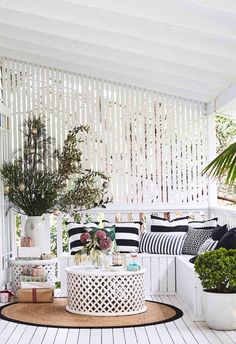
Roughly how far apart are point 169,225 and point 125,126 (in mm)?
1603

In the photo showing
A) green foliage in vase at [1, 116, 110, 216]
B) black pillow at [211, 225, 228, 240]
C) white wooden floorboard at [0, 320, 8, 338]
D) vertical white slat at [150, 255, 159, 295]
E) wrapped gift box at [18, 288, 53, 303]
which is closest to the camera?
white wooden floorboard at [0, 320, 8, 338]

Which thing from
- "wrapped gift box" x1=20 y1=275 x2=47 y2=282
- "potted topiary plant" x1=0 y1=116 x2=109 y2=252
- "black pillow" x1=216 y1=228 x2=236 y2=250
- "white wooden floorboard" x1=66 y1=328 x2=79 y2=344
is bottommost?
"white wooden floorboard" x1=66 y1=328 x2=79 y2=344

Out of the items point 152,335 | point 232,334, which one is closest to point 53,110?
point 152,335

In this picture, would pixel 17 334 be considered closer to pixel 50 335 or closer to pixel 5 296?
pixel 50 335

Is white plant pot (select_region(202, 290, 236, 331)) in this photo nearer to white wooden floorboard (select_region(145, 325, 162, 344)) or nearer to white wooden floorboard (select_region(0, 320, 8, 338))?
white wooden floorboard (select_region(145, 325, 162, 344))

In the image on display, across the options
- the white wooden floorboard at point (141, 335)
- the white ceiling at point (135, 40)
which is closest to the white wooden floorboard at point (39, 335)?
the white wooden floorboard at point (141, 335)

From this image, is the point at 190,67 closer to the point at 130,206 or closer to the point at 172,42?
the point at 172,42

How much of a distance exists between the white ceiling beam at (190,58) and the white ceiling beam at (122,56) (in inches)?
12.2

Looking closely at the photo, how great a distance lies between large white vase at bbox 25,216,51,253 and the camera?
27.9 ft

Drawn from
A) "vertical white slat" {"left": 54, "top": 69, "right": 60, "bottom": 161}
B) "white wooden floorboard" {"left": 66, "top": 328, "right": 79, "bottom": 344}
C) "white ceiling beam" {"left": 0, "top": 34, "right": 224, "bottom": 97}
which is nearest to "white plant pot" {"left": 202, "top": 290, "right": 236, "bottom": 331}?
"white wooden floorboard" {"left": 66, "top": 328, "right": 79, "bottom": 344}

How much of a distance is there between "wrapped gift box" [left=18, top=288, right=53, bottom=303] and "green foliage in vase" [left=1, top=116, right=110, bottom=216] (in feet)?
4.27

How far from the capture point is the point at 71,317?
6688mm

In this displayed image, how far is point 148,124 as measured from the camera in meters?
9.28

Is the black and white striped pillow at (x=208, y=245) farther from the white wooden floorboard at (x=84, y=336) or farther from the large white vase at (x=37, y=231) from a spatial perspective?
the large white vase at (x=37, y=231)
